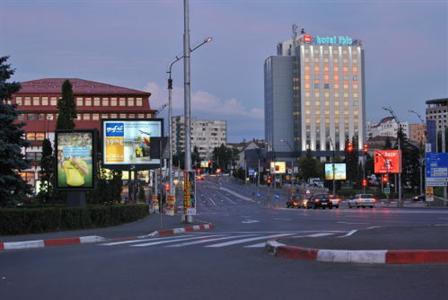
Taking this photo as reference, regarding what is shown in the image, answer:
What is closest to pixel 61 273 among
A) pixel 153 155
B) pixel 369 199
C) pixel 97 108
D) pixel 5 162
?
pixel 153 155

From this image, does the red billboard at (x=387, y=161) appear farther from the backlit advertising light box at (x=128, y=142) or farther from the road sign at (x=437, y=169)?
the backlit advertising light box at (x=128, y=142)

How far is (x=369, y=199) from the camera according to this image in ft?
247

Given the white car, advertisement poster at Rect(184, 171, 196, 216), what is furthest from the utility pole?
the white car

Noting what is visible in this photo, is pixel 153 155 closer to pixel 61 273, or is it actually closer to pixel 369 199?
pixel 61 273

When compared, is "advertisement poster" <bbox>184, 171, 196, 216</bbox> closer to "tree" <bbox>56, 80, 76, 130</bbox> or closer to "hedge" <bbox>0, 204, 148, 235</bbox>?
"hedge" <bbox>0, 204, 148, 235</bbox>

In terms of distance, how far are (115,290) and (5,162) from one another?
63.5 ft

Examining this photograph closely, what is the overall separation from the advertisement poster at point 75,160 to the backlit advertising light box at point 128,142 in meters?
18.6

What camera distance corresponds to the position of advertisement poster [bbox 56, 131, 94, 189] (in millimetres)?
30391

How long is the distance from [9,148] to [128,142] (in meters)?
21.9

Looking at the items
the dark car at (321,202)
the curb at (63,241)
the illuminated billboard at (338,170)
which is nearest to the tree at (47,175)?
the curb at (63,241)

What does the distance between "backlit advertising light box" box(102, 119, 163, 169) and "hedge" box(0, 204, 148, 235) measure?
59.5 feet

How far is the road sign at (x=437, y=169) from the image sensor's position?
221ft

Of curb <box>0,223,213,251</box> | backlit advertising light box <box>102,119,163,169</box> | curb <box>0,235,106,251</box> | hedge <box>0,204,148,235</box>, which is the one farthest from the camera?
backlit advertising light box <box>102,119,163,169</box>

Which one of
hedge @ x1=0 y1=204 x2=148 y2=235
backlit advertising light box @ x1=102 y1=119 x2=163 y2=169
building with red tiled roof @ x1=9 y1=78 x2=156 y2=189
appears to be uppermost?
building with red tiled roof @ x1=9 y1=78 x2=156 y2=189
